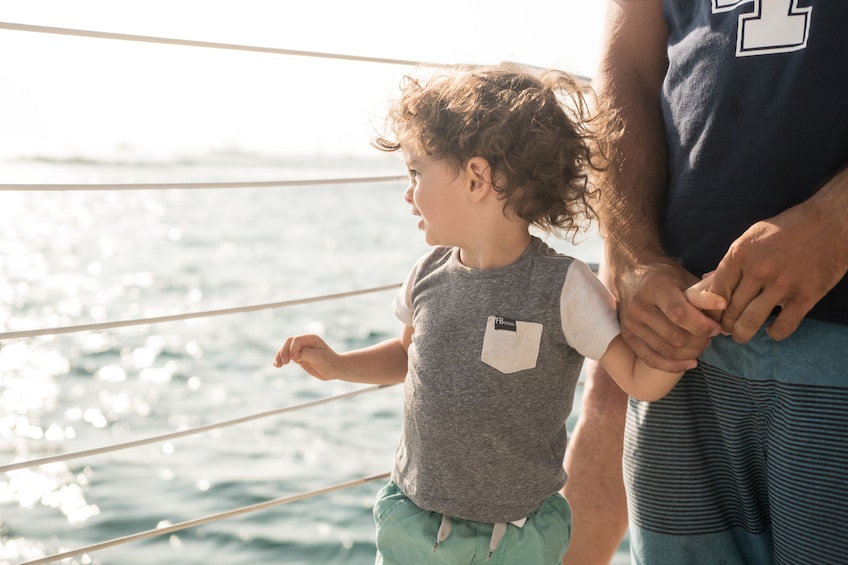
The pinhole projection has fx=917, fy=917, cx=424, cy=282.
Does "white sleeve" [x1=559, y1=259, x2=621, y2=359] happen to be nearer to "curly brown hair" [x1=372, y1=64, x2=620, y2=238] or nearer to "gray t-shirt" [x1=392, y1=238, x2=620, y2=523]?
"gray t-shirt" [x1=392, y1=238, x2=620, y2=523]

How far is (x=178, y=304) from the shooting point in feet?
31.7

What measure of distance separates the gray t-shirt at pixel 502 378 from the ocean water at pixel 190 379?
0.19 m

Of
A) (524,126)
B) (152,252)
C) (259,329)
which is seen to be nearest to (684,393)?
(524,126)

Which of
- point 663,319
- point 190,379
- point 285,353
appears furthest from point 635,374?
point 190,379

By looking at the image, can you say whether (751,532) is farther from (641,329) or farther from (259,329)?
(259,329)

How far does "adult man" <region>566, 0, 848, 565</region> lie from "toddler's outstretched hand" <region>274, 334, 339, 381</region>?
464 millimetres

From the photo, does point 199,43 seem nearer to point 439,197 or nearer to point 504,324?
point 439,197

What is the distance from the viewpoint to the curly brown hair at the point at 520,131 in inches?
46.9

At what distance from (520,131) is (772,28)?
322 mm

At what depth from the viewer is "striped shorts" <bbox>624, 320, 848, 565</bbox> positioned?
1063 millimetres

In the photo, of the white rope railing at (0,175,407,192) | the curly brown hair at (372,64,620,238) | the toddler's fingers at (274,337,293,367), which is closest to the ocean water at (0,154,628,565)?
the white rope railing at (0,175,407,192)

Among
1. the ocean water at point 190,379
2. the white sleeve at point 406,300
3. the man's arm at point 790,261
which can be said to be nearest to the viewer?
the man's arm at point 790,261

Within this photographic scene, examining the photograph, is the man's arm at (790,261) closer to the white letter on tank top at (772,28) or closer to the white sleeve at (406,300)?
the white letter on tank top at (772,28)

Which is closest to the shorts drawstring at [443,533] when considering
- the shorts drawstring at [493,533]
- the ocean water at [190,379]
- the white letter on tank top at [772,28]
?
the shorts drawstring at [493,533]
